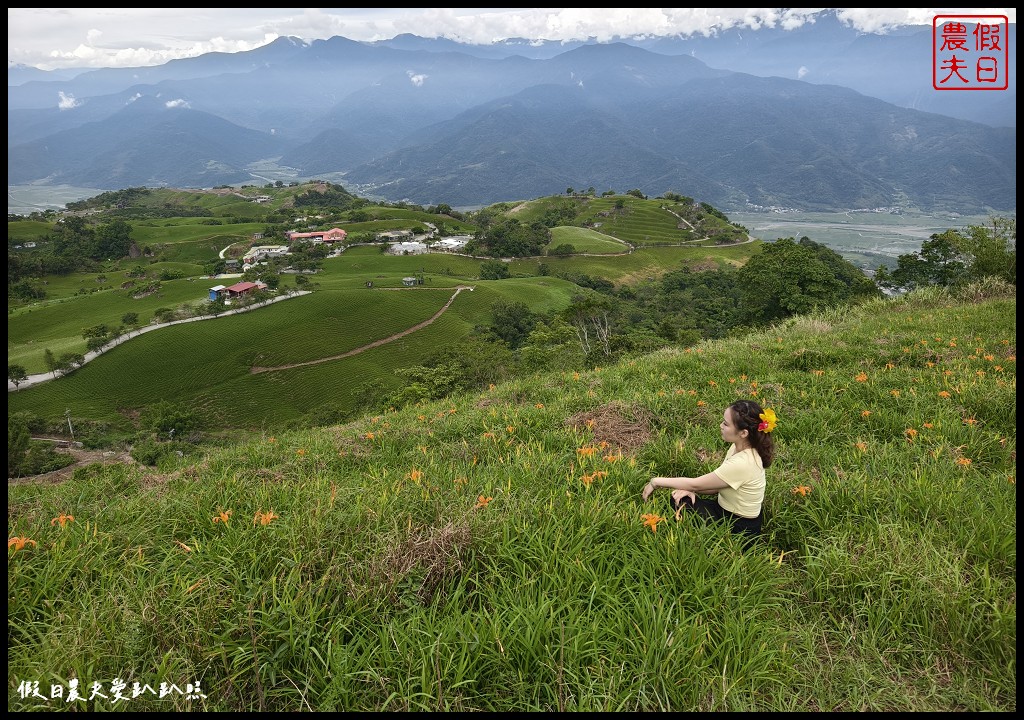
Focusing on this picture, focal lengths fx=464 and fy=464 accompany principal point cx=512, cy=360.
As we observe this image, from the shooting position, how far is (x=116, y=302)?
66812mm

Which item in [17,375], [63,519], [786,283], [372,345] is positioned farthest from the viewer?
[372,345]

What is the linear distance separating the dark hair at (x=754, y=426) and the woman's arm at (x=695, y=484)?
0.35 meters

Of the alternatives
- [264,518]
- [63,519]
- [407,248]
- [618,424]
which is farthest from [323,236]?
[264,518]

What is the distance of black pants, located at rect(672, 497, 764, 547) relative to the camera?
122 inches

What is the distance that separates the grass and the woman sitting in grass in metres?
0.23

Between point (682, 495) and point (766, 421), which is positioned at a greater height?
point (766, 421)

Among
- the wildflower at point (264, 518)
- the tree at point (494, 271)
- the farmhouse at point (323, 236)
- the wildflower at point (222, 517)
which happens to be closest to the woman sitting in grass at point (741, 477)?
the wildflower at point (264, 518)

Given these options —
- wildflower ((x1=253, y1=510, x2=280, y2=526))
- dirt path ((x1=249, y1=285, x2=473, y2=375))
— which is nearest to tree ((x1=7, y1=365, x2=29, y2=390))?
dirt path ((x1=249, y1=285, x2=473, y2=375))

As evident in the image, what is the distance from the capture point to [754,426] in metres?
3.17

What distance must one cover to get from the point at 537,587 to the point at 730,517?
149 centimetres

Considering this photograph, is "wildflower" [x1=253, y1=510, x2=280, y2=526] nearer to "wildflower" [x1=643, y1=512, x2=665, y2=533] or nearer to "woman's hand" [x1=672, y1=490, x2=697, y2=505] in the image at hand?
"wildflower" [x1=643, y1=512, x2=665, y2=533]

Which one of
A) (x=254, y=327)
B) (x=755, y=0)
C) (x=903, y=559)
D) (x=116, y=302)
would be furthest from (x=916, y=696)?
(x=116, y=302)

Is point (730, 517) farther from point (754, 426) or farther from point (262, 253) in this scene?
point (262, 253)

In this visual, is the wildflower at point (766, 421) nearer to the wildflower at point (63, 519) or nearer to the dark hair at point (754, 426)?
the dark hair at point (754, 426)
